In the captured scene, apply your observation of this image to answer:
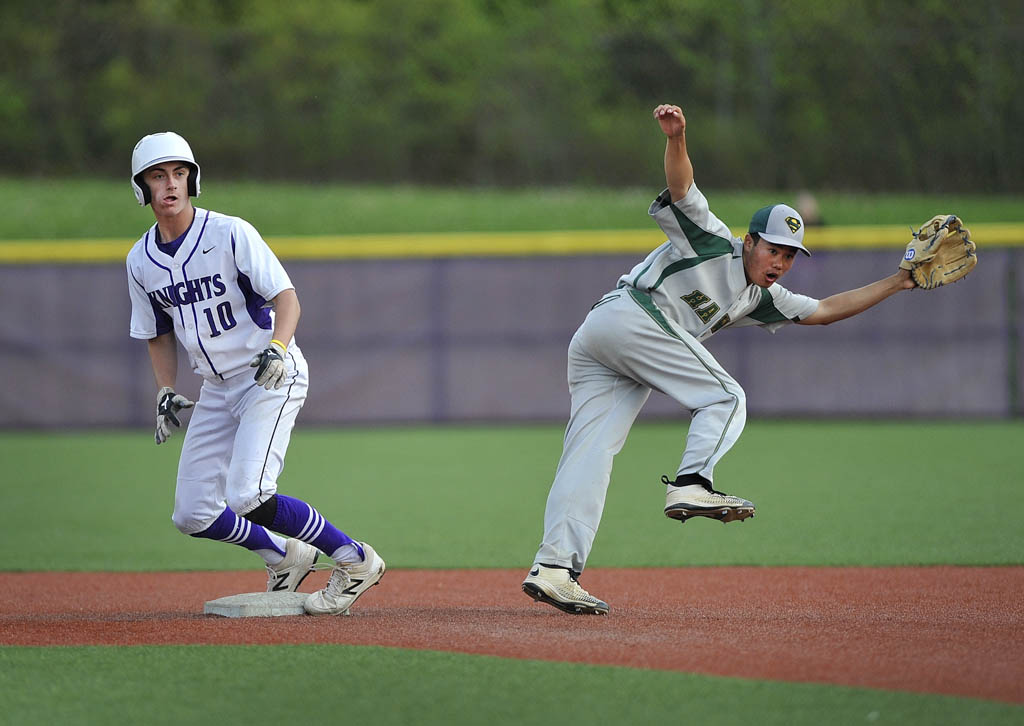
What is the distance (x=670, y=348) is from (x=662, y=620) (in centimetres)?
100

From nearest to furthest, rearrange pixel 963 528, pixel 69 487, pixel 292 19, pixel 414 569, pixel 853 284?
pixel 414 569
pixel 963 528
pixel 69 487
pixel 853 284
pixel 292 19

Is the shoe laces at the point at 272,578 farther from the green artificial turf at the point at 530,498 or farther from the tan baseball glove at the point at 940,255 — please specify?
the tan baseball glove at the point at 940,255

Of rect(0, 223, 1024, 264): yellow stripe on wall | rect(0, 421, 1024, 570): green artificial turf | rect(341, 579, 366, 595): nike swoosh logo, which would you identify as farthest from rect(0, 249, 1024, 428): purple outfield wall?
rect(341, 579, 366, 595): nike swoosh logo

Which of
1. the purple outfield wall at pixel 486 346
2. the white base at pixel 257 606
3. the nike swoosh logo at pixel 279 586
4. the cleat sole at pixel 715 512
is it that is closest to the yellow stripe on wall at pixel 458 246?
the purple outfield wall at pixel 486 346

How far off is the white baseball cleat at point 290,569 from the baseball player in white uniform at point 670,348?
1053 mm

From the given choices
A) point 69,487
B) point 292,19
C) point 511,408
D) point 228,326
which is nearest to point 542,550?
point 228,326

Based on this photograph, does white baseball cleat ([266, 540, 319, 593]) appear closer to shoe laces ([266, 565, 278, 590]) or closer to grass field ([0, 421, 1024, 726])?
shoe laces ([266, 565, 278, 590])

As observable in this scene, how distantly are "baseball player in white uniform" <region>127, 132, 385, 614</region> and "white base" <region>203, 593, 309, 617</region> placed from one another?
81 millimetres

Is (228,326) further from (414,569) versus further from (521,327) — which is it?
(521,327)

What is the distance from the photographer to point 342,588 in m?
4.96

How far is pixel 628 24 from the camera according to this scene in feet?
92.7

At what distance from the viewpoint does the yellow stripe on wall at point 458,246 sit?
48.4 ft

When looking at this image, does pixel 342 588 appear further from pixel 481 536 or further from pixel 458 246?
pixel 458 246

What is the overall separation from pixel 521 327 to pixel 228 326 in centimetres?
1040
